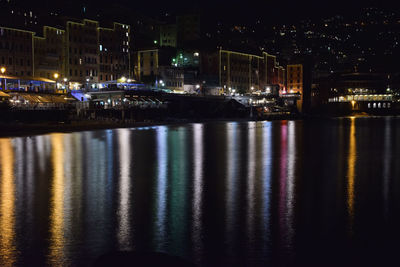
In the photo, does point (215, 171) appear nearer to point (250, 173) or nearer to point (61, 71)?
point (250, 173)

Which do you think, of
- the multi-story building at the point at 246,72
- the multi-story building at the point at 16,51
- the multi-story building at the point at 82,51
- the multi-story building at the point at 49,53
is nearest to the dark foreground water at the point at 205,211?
the multi-story building at the point at 16,51

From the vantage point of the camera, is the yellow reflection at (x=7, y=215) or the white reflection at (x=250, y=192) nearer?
the yellow reflection at (x=7, y=215)

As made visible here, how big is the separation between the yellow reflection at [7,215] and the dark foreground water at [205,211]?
4cm

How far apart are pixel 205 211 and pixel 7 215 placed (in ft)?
22.2

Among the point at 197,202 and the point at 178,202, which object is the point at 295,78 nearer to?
the point at 197,202

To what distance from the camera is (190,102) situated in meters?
102

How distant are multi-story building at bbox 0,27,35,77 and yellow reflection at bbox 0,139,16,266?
190 ft

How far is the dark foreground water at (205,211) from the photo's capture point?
1138 centimetres

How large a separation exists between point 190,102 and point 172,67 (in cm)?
1423

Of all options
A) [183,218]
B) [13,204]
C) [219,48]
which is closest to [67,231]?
[183,218]

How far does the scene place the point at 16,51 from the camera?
8206 cm

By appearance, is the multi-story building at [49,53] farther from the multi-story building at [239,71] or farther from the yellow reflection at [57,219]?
the yellow reflection at [57,219]

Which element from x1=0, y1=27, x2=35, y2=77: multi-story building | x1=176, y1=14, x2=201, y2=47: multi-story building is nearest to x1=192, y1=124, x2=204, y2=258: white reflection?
x1=0, y1=27, x2=35, y2=77: multi-story building

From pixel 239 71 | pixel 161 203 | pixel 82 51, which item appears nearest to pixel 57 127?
pixel 82 51
